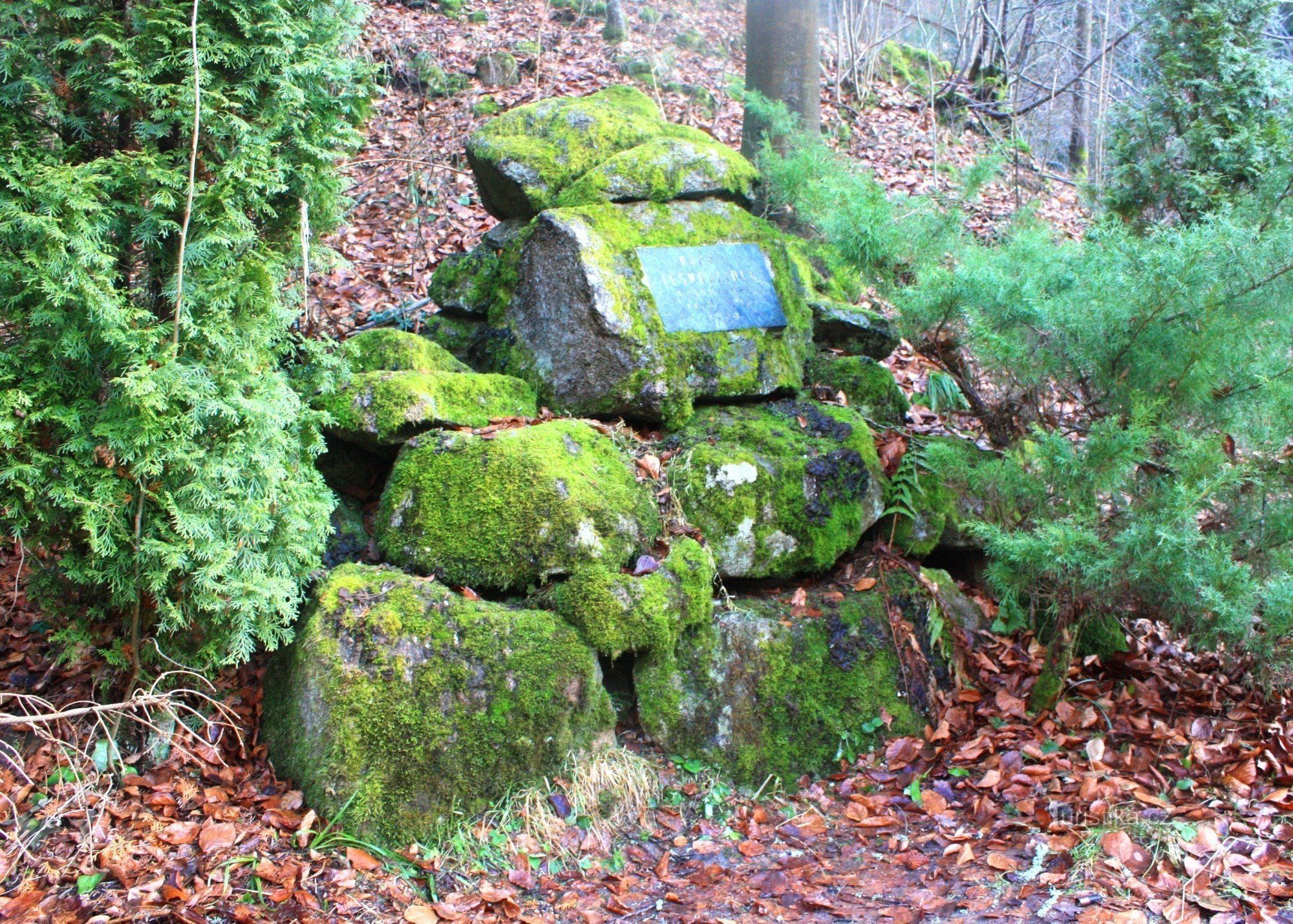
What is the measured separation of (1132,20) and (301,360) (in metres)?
14.2

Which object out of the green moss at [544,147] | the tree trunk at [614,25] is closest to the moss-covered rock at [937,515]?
the green moss at [544,147]

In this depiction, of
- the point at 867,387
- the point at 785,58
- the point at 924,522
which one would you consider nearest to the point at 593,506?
the point at 924,522

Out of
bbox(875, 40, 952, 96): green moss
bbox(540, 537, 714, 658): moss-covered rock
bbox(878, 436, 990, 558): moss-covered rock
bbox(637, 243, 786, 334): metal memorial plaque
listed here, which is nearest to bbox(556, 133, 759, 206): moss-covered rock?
bbox(637, 243, 786, 334): metal memorial plaque

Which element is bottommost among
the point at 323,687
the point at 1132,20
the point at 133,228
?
the point at 323,687

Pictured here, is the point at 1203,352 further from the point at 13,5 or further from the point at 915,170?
the point at 915,170

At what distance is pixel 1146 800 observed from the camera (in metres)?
3.32

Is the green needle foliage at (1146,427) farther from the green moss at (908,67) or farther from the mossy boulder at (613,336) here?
the green moss at (908,67)

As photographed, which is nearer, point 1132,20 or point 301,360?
point 301,360

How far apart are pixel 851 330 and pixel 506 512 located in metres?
2.92

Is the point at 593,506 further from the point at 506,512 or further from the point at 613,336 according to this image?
the point at 613,336

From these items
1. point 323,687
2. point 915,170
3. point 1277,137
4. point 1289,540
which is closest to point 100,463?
point 323,687

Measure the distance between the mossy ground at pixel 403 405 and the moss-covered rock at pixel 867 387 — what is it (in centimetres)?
201

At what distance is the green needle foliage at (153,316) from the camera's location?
2.99 m

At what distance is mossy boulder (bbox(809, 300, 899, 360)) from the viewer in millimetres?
5707
